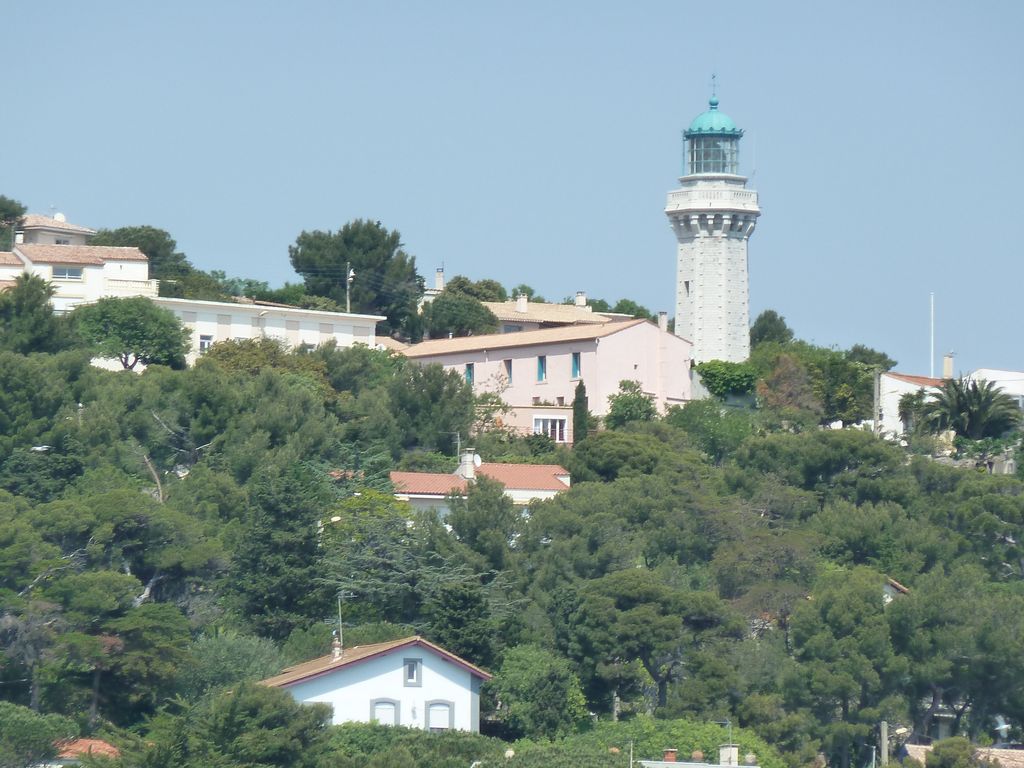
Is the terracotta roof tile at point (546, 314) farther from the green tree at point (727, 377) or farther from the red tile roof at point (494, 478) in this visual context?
the red tile roof at point (494, 478)

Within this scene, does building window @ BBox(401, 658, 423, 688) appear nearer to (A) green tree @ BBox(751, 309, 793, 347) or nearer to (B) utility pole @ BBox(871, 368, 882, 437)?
(B) utility pole @ BBox(871, 368, 882, 437)

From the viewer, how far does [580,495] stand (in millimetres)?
53938

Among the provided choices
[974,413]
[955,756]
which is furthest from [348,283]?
[955,756]

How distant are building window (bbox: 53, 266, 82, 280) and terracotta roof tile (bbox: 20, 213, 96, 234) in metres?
9.28

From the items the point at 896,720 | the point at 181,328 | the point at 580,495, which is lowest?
the point at 896,720

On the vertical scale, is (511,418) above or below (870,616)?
above

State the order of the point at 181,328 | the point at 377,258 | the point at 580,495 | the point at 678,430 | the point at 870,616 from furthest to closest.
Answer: the point at 377,258, the point at 181,328, the point at 678,430, the point at 580,495, the point at 870,616

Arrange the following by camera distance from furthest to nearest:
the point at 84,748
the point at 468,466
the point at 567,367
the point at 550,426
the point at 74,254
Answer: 1. the point at 74,254
2. the point at 567,367
3. the point at 550,426
4. the point at 468,466
5. the point at 84,748

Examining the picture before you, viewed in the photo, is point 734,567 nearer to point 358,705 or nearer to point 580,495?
point 580,495

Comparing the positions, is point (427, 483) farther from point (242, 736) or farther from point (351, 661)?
point (242, 736)

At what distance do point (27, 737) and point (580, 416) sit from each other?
29.0 m

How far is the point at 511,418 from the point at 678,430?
6906 mm

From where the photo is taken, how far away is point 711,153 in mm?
75938


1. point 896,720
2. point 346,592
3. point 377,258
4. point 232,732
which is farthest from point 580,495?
point 377,258
